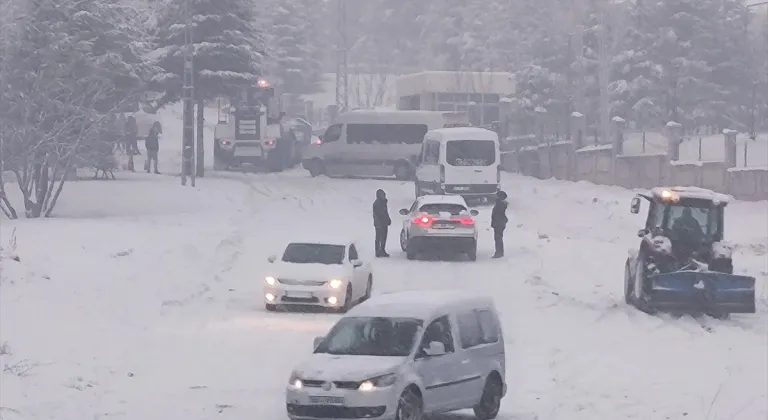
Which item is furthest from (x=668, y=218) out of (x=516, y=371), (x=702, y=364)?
(x=516, y=371)

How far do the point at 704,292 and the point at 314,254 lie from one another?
7.55 m

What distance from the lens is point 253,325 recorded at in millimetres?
23062

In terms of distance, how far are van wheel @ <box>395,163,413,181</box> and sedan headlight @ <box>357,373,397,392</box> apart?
137ft

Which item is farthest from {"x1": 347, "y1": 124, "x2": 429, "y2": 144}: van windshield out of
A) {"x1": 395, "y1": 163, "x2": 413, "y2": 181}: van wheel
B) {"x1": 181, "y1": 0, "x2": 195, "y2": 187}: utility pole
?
{"x1": 181, "y1": 0, "x2": 195, "y2": 187}: utility pole

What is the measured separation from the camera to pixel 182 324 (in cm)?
2320

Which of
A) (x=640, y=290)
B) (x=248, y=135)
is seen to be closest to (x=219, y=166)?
(x=248, y=135)

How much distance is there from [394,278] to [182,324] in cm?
759

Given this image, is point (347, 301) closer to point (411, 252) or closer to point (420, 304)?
point (411, 252)

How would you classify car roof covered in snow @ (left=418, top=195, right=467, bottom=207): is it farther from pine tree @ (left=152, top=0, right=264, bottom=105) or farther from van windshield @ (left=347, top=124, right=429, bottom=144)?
van windshield @ (left=347, top=124, right=429, bottom=144)

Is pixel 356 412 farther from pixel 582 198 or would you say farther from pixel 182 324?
pixel 582 198

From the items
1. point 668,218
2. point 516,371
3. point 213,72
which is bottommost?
point 516,371

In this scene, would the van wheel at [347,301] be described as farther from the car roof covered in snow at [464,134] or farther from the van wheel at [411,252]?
the car roof covered in snow at [464,134]

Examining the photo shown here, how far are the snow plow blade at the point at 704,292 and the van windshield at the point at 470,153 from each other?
21774 mm

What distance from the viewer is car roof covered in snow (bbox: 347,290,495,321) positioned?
1482 centimetres
